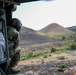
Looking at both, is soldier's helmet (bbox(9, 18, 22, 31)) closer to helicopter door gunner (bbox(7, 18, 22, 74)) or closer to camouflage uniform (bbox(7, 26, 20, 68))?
helicopter door gunner (bbox(7, 18, 22, 74))

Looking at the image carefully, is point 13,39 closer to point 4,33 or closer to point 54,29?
point 4,33

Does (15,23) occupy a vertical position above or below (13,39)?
above

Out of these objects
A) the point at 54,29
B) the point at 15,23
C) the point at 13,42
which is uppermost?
the point at 15,23

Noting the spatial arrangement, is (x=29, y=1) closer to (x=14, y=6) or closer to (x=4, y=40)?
(x=14, y=6)

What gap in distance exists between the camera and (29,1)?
244 inches

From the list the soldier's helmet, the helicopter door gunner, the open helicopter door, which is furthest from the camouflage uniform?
the open helicopter door

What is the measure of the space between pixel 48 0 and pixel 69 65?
21.1 meters

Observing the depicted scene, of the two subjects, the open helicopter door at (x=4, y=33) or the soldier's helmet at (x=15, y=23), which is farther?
the soldier's helmet at (x=15, y=23)

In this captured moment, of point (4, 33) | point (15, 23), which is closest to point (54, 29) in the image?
point (15, 23)

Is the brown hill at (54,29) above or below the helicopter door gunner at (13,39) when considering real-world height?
below

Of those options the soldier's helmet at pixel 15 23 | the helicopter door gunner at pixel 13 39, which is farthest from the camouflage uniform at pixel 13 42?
the soldier's helmet at pixel 15 23

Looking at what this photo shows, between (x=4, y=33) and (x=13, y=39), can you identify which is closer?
(x=4, y=33)

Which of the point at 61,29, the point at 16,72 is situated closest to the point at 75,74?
the point at 16,72

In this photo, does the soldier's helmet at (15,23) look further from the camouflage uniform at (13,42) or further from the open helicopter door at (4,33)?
the open helicopter door at (4,33)
